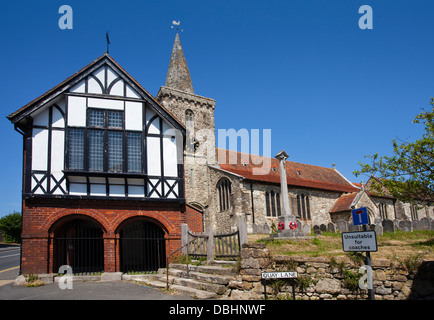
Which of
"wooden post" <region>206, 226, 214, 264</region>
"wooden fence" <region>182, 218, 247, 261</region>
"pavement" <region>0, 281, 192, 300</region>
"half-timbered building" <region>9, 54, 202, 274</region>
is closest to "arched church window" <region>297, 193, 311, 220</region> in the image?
"half-timbered building" <region>9, 54, 202, 274</region>

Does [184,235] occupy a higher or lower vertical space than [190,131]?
lower

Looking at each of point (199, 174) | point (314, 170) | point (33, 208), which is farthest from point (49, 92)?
point (314, 170)

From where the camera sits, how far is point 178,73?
112ft

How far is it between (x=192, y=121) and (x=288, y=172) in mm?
12019

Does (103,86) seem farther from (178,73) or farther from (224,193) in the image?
(178,73)

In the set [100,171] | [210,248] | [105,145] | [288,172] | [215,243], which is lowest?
[210,248]

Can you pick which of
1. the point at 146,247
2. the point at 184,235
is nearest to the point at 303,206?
the point at 146,247

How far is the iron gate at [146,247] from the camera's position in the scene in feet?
48.9

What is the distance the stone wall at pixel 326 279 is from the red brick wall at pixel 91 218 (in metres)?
5.41

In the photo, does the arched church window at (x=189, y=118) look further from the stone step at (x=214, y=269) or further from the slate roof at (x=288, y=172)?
the stone step at (x=214, y=269)

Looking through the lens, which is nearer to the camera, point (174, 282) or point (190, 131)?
point (174, 282)

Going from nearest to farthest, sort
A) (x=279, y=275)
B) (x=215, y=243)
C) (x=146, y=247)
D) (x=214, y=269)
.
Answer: (x=279, y=275)
(x=214, y=269)
(x=215, y=243)
(x=146, y=247)
